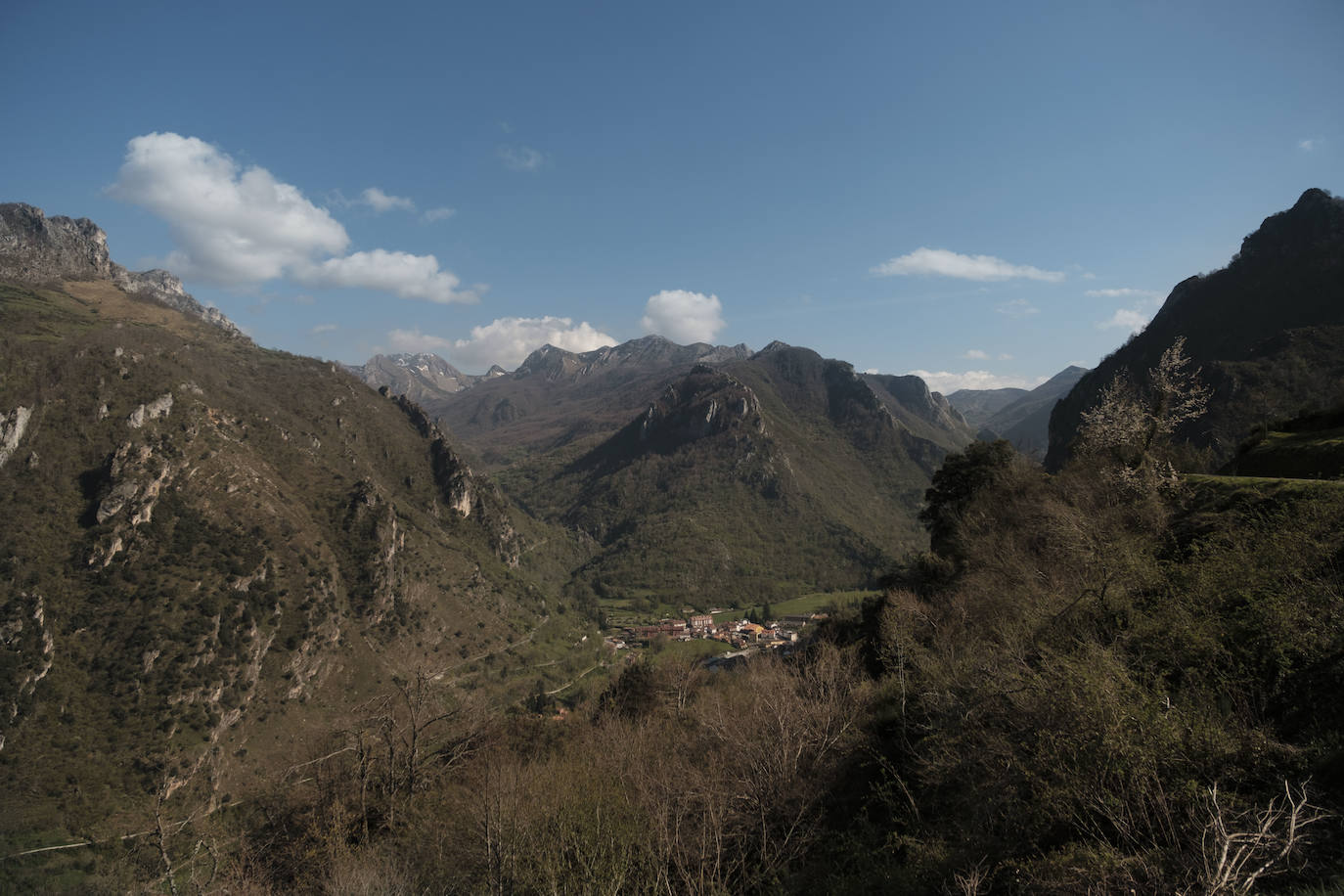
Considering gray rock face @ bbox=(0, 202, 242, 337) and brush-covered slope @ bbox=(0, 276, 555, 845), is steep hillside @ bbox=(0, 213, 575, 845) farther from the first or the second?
gray rock face @ bbox=(0, 202, 242, 337)

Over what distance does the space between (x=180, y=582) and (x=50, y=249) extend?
531 feet

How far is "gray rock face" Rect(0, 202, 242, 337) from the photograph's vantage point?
14412cm

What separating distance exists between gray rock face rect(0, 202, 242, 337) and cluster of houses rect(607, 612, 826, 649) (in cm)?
16866

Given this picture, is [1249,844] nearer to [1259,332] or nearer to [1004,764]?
[1004,764]

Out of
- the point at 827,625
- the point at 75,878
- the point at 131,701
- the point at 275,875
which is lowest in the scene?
the point at 75,878

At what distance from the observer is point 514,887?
10836 mm

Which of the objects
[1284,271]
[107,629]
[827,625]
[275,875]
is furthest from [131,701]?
[1284,271]

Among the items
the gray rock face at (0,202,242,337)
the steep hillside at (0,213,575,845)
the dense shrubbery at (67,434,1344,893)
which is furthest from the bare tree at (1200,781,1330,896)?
the gray rock face at (0,202,242,337)

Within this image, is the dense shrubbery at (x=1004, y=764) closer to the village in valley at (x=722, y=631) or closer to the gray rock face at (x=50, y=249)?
the village in valley at (x=722, y=631)

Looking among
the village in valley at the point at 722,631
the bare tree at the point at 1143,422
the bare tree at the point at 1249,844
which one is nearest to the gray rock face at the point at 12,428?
the village in valley at the point at 722,631

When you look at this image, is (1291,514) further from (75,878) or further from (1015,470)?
(75,878)

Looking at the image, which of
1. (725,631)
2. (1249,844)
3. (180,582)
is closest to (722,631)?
(725,631)

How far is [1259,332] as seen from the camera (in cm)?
8206

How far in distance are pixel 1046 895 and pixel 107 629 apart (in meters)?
103
